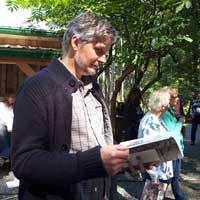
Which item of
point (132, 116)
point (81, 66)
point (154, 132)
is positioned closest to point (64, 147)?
point (81, 66)

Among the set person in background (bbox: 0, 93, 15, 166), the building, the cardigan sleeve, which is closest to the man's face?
the cardigan sleeve

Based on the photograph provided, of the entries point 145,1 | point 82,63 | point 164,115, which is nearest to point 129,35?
point 145,1

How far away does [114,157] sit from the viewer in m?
1.86

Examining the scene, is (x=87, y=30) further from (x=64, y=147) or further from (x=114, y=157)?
(x=114, y=157)

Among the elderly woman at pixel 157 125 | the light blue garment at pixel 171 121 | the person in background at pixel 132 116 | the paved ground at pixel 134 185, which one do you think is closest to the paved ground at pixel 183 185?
the paved ground at pixel 134 185

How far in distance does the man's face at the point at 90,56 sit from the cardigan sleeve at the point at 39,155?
29 centimetres

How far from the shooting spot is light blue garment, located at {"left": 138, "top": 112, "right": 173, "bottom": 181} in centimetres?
587

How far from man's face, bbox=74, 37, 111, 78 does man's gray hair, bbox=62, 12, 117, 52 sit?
0.03 meters

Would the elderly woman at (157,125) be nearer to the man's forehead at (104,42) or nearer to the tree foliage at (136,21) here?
the tree foliage at (136,21)

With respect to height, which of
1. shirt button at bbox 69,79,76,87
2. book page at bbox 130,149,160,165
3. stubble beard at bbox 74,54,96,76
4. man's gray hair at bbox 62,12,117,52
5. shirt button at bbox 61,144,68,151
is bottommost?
book page at bbox 130,149,160,165

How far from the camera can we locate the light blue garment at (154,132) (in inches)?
231

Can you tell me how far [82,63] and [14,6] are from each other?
809 centimetres

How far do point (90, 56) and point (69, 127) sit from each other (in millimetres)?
352

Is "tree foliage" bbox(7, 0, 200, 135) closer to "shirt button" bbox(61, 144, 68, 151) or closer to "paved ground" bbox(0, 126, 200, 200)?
"paved ground" bbox(0, 126, 200, 200)
